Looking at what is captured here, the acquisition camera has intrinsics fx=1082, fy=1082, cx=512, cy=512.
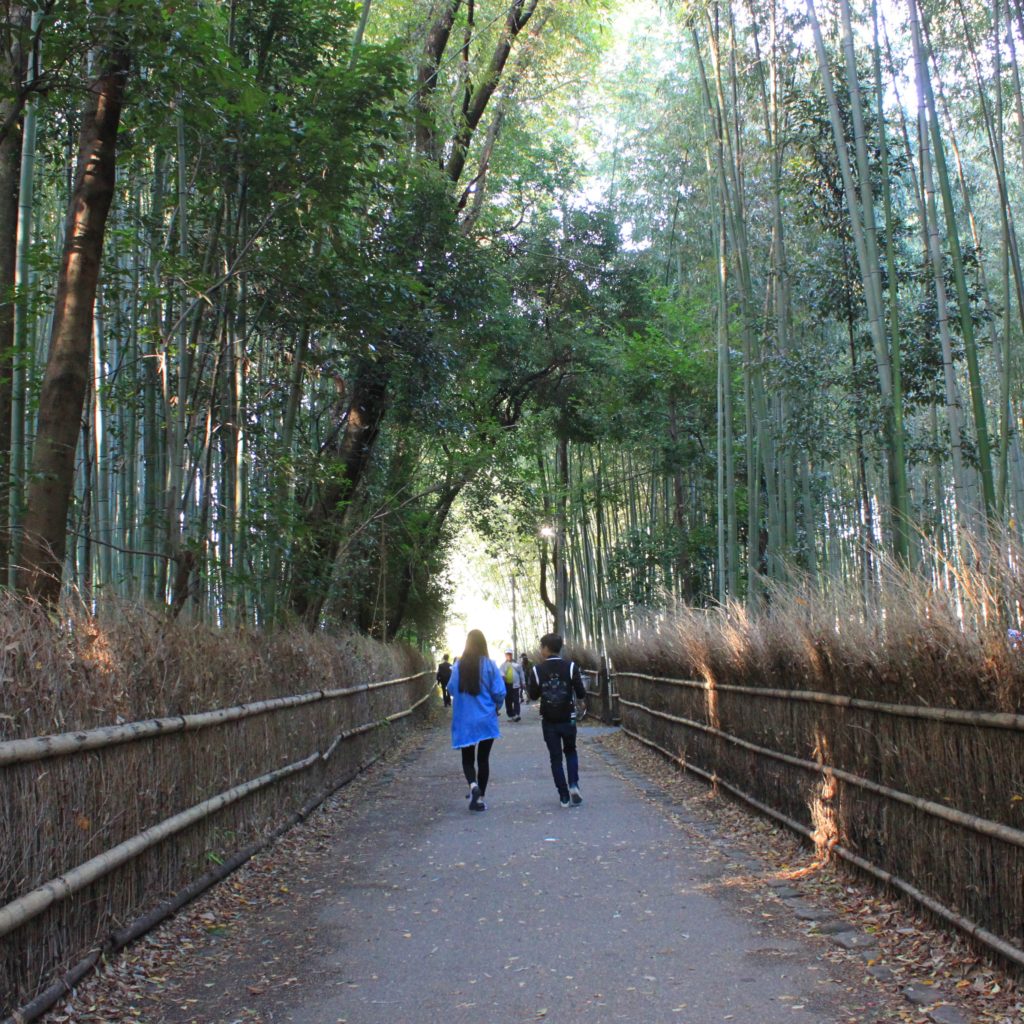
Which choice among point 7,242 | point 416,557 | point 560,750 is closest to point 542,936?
point 560,750

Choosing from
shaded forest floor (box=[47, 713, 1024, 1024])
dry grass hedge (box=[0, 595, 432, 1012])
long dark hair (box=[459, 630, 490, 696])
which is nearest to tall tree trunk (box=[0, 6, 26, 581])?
dry grass hedge (box=[0, 595, 432, 1012])

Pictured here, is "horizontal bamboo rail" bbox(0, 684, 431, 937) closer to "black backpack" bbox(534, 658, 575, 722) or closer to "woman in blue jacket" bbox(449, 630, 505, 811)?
"woman in blue jacket" bbox(449, 630, 505, 811)

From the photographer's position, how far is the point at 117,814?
4199 millimetres

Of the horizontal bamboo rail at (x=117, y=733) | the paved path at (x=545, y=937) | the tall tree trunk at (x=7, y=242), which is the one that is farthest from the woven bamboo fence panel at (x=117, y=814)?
the tall tree trunk at (x=7, y=242)

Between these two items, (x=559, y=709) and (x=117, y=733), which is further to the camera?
(x=559, y=709)

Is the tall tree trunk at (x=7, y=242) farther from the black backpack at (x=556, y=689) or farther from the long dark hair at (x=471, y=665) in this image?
the black backpack at (x=556, y=689)

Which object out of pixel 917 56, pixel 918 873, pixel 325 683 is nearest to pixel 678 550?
pixel 325 683

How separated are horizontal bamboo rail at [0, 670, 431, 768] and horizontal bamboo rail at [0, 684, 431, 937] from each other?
384 mm

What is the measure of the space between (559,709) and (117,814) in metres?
4.56

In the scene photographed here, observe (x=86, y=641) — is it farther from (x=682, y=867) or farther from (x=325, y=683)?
(x=325, y=683)

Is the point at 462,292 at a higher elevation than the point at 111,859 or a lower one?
higher

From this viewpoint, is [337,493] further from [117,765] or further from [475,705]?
[117,765]

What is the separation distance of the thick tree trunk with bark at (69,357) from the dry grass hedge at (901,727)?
383cm

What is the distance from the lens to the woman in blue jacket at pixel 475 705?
8297 millimetres
